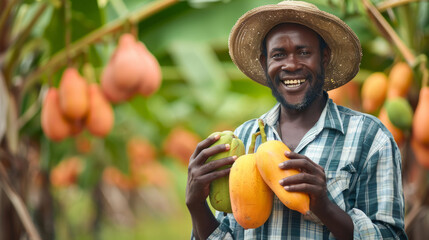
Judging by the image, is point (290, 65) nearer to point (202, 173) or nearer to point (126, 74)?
point (202, 173)

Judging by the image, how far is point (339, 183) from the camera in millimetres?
917

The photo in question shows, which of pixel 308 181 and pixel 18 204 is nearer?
pixel 308 181

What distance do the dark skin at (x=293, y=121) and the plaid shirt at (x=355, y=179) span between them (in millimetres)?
35

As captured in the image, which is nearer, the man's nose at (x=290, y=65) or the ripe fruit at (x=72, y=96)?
the man's nose at (x=290, y=65)

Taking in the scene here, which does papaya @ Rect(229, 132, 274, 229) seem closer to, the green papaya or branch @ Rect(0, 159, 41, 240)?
the green papaya

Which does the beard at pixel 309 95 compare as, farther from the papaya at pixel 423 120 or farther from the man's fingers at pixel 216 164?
the papaya at pixel 423 120

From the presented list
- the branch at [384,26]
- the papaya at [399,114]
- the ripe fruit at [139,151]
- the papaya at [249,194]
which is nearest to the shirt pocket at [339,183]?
the papaya at [249,194]

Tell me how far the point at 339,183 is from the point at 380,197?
0.07m

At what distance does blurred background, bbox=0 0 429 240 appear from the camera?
1661 millimetres

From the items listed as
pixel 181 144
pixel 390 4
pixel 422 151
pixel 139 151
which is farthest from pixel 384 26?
pixel 139 151

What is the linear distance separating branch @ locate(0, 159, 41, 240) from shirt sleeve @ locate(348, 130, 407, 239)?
1220mm

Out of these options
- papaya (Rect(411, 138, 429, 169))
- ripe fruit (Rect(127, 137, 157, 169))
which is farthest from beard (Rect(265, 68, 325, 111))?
ripe fruit (Rect(127, 137, 157, 169))

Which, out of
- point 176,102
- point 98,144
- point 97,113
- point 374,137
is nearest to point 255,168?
point 374,137

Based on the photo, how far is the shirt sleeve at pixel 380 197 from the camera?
2.89 feet
